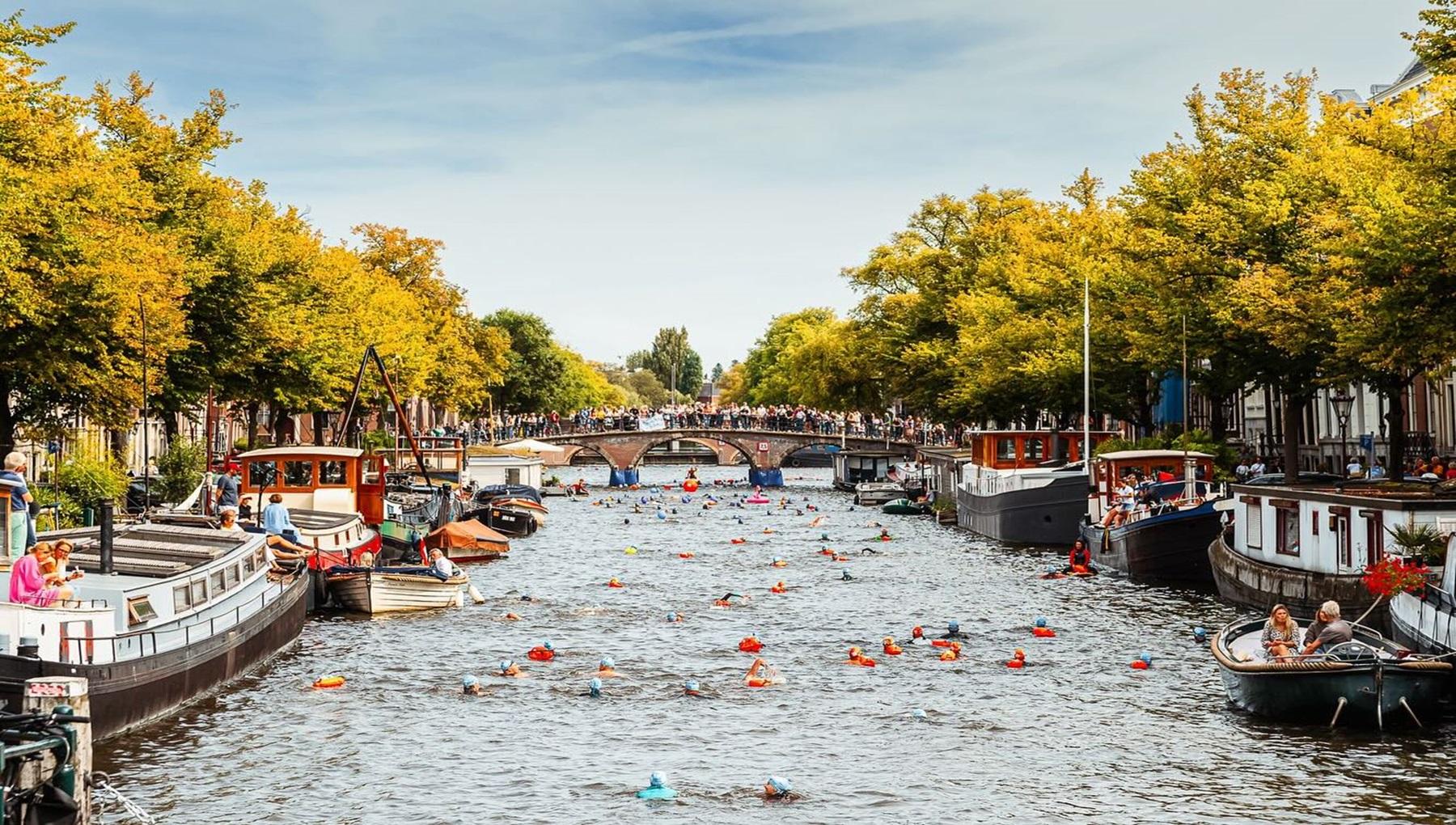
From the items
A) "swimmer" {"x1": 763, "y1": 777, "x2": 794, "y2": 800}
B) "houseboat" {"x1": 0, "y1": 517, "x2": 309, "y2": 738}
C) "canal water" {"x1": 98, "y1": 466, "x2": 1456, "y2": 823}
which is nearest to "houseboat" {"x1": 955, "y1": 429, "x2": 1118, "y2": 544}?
"canal water" {"x1": 98, "y1": 466, "x2": 1456, "y2": 823}

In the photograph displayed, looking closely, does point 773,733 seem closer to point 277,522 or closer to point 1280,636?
point 1280,636

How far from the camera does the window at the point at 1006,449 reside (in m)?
73.5

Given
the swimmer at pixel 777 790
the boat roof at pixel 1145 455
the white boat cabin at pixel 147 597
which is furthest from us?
the boat roof at pixel 1145 455

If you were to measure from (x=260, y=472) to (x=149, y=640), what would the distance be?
87.5 ft

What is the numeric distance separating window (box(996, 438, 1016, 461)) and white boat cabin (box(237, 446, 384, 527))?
29.7m

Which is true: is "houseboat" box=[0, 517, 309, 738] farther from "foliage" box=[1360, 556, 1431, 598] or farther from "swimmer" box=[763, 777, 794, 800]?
"foliage" box=[1360, 556, 1431, 598]

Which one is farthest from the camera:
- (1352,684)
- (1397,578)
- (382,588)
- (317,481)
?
(317,481)

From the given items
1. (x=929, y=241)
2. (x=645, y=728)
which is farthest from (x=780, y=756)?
(x=929, y=241)

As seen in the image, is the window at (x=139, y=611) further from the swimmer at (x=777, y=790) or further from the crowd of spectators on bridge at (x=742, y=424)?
the crowd of spectators on bridge at (x=742, y=424)

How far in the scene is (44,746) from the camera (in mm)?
17703

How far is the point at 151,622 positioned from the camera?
28.2 metres

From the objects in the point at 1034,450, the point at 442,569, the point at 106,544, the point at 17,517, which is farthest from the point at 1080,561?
the point at 17,517

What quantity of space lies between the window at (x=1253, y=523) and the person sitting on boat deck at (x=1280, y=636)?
15117 mm

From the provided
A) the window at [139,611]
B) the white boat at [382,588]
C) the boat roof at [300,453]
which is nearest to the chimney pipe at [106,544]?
the window at [139,611]
